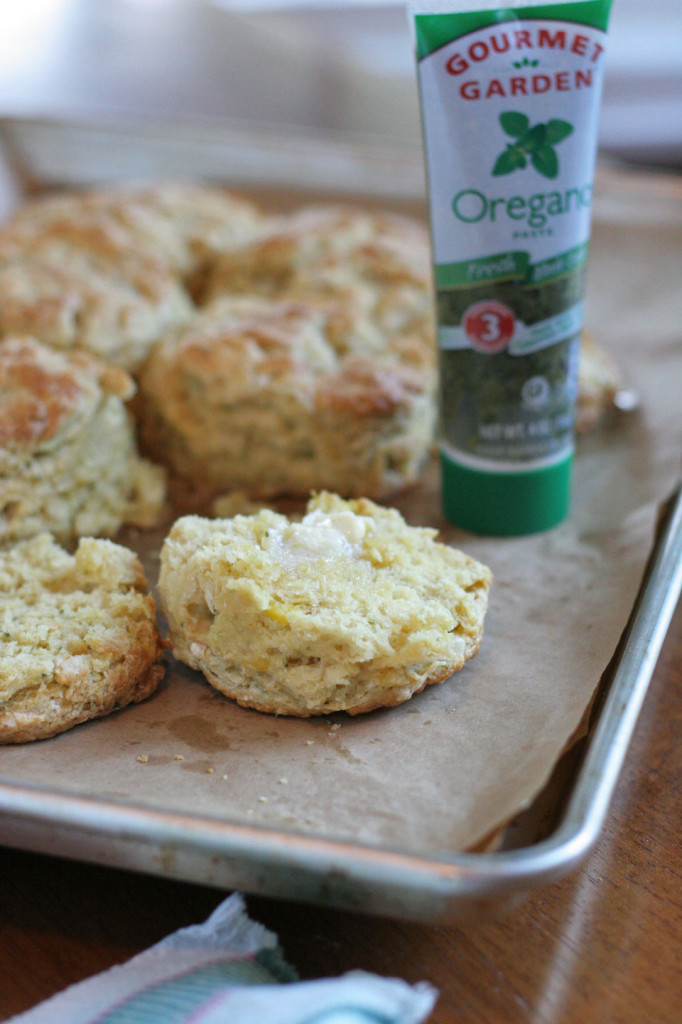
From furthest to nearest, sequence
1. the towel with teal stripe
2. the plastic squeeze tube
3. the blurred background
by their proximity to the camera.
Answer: the blurred background, the plastic squeeze tube, the towel with teal stripe

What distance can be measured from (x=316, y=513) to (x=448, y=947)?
50 cm

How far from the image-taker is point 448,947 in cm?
82

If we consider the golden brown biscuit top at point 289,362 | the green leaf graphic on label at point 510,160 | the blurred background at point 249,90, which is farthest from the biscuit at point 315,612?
the blurred background at point 249,90

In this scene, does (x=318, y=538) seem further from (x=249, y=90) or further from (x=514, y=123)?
(x=249, y=90)

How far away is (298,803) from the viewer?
2.87 feet

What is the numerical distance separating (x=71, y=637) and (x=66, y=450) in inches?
13.7

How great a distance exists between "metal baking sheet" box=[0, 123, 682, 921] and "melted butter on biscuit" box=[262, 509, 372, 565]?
18cm

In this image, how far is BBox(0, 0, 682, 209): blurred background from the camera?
2.45 m

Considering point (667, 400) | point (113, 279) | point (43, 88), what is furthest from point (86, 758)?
point (43, 88)

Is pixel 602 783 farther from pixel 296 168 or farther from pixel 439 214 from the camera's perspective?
pixel 296 168

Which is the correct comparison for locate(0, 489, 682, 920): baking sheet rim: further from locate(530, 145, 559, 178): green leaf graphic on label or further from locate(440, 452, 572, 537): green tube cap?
locate(530, 145, 559, 178): green leaf graphic on label

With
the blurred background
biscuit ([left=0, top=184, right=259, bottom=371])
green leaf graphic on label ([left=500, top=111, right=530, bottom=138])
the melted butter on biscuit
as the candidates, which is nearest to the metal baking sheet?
the melted butter on biscuit

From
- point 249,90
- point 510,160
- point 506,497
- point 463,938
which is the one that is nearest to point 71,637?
point 463,938

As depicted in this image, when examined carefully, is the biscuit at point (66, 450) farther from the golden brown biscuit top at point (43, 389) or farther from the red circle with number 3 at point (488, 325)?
the red circle with number 3 at point (488, 325)
